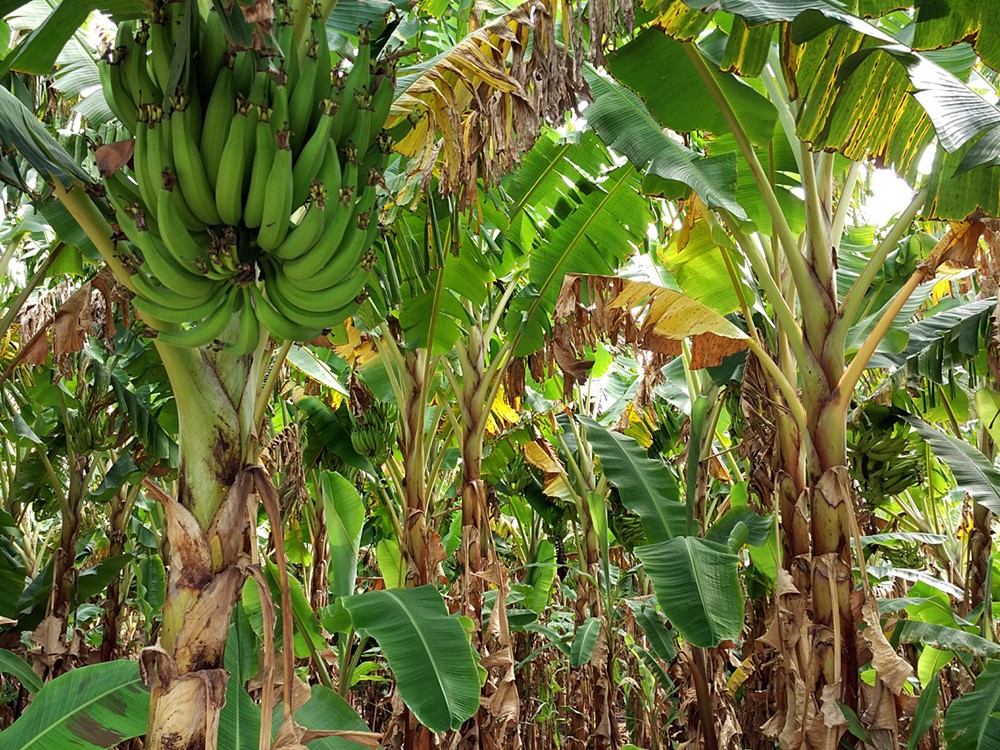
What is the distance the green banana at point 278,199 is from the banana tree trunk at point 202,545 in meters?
0.30

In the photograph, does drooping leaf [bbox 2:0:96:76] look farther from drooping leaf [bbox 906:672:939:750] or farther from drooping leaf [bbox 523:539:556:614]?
drooping leaf [bbox 523:539:556:614]

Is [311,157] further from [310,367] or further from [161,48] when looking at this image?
[310,367]

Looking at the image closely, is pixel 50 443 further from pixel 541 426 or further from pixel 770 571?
pixel 770 571

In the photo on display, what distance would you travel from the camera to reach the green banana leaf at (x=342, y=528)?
9.87 ft

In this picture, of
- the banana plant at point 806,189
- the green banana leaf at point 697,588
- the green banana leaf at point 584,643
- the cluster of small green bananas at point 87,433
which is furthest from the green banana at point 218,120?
the cluster of small green bananas at point 87,433

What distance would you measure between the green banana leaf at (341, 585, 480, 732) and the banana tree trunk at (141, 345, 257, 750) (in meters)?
0.88

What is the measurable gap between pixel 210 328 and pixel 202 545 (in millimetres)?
384

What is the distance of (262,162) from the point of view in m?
1.26

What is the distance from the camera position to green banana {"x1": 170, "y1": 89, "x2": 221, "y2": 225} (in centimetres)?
125

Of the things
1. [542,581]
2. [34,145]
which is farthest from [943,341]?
[34,145]

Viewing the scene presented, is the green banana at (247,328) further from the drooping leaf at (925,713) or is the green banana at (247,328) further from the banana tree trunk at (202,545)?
the drooping leaf at (925,713)

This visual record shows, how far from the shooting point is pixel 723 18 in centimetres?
239

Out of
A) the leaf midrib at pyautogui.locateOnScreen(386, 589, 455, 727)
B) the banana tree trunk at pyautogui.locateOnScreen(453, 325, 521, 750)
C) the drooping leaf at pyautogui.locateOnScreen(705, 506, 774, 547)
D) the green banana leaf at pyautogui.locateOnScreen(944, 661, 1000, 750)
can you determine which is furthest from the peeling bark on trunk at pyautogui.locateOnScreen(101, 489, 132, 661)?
the green banana leaf at pyautogui.locateOnScreen(944, 661, 1000, 750)

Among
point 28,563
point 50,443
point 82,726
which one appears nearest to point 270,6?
point 82,726
